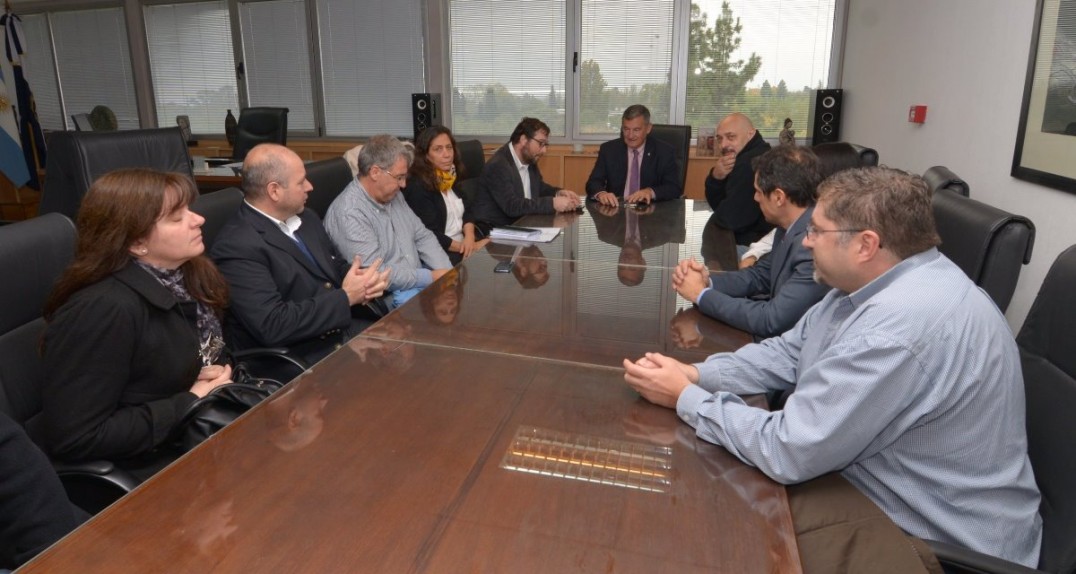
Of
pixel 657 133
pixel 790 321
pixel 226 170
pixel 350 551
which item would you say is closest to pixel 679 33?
pixel 657 133

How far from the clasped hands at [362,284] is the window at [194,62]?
6.37 metres

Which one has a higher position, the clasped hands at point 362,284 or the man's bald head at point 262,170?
the man's bald head at point 262,170

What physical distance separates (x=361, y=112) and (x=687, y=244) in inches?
205

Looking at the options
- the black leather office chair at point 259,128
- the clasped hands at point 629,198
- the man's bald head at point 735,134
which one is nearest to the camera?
the man's bald head at point 735,134

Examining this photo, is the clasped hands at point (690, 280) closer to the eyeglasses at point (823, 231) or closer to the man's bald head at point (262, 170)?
the eyeglasses at point (823, 231)

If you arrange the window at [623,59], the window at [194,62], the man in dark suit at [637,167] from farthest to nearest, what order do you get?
1. the window at [194,62]
2. the window at [623,59]
3. the man in dark suit at [637,167]

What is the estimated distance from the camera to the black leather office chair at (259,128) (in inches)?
226

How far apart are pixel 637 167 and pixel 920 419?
3.71 meters

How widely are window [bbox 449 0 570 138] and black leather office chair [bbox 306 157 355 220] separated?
3.95 meters

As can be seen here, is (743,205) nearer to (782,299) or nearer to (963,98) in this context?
(963,98)

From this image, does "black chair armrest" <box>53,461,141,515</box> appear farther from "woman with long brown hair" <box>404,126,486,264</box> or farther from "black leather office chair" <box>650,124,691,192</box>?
"black leather office chair" <box>650,124,691,192</box>

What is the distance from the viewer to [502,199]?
398 cm

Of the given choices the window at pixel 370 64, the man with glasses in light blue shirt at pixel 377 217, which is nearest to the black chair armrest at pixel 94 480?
the man with glasses in light blue shirt at pixel 377 217

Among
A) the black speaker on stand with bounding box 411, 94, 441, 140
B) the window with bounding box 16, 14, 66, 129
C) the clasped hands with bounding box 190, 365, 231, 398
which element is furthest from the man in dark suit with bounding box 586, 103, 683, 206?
the window with bounding box 16, 14, 66, 129
